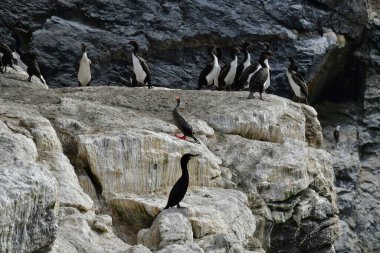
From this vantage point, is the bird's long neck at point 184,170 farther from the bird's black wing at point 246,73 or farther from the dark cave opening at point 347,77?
the dark cave opening at point 347,77

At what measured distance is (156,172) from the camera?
15258 mm

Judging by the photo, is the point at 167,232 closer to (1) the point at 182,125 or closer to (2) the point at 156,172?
(2) the point at 156,172

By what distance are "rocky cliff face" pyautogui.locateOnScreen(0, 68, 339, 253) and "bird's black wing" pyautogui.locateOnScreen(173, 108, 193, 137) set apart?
0.20 m

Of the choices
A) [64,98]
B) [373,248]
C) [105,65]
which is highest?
[64,98]

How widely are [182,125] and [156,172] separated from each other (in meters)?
1.11

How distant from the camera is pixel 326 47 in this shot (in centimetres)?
2842

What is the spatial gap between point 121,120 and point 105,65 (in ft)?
37.0

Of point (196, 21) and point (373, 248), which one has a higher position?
point (196, 21)

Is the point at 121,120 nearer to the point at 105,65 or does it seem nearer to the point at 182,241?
the point at 182,241

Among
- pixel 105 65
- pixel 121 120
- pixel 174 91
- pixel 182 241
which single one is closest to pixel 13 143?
pixel 182 241

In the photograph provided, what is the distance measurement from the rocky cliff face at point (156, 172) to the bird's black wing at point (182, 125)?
200 mm

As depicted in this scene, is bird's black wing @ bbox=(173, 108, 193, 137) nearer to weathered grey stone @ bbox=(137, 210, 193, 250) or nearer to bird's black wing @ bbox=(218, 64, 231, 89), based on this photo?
weathered grey stone @ bbox=(137, 210, 193, 250)

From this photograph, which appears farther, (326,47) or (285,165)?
(326,47)

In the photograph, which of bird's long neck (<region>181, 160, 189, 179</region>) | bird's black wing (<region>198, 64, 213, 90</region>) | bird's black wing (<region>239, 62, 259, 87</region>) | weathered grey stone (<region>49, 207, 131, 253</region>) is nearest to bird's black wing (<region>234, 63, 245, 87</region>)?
bird's black wing (<region>239, 62, 259, 87</region>)
